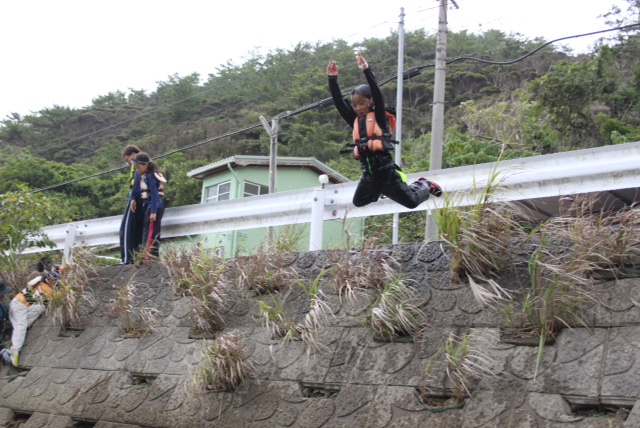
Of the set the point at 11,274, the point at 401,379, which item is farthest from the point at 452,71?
the point at 401,379

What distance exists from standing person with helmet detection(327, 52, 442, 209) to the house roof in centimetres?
1745

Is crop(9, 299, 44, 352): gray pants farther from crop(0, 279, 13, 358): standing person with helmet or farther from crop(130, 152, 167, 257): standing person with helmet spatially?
crop(130, 152, 167, 257): standing person with helmet

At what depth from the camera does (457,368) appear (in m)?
5.09

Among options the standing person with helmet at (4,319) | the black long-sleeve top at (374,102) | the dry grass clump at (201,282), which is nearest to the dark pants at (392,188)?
the black long-sleeve top at (374,102)

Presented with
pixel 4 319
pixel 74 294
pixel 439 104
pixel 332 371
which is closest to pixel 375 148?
pixel 332 371

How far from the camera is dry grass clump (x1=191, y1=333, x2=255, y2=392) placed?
6145mm

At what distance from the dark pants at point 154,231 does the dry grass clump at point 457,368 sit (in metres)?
4.75

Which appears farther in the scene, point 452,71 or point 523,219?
point 452,71

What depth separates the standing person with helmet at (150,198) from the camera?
30.1 ft

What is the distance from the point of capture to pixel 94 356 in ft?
25.3

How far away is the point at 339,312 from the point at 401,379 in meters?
1.13

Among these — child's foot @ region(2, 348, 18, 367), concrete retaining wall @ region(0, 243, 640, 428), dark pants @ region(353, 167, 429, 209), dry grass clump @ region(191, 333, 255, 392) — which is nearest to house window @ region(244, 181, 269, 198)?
concrete retaining wall @ region(0, 243, 640, 428)

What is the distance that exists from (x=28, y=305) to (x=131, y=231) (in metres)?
1.57

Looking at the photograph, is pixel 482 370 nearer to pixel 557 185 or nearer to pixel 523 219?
pixel 523 219
